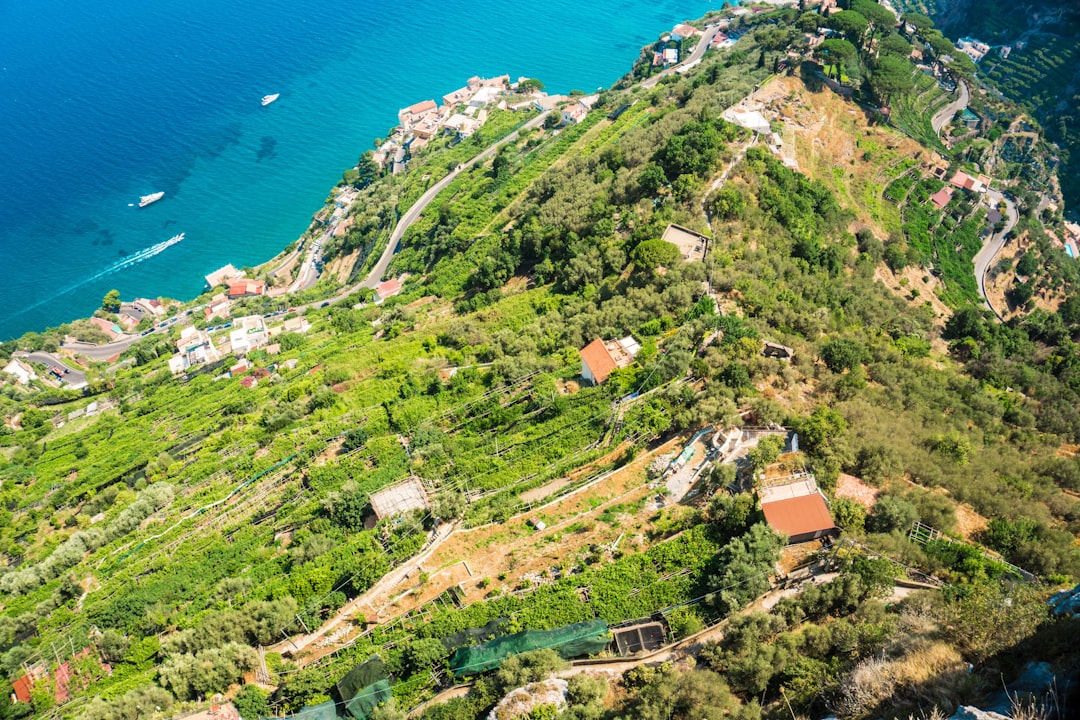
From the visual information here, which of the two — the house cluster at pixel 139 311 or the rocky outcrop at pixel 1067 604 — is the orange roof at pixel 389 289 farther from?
the rocky outcrop at pixel 1067 604

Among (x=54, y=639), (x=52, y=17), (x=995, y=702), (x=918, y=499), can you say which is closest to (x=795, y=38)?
(x=918, y=499)

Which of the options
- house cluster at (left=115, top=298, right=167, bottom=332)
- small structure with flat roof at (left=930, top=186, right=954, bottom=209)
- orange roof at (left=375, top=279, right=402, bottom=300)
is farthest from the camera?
house cluster at (left=115, top=298, right=167, bottom=332)

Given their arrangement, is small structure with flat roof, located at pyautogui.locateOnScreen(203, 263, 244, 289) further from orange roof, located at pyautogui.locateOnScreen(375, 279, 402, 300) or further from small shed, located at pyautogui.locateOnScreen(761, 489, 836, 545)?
small shed, located at pyautogui.locateOnScreen(761, 489, 836, 545)

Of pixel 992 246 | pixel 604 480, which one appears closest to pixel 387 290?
pixel 604 480

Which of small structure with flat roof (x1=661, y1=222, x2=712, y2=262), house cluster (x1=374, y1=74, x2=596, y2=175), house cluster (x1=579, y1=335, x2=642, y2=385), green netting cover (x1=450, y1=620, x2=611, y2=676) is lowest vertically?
green netting cover (x1=450, y1=620, x2=611, y2=676)

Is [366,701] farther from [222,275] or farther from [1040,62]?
[1040,62]

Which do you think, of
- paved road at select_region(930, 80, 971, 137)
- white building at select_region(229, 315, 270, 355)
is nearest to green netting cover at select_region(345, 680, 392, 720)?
white building at select_region(229, 315, 270, 355)
